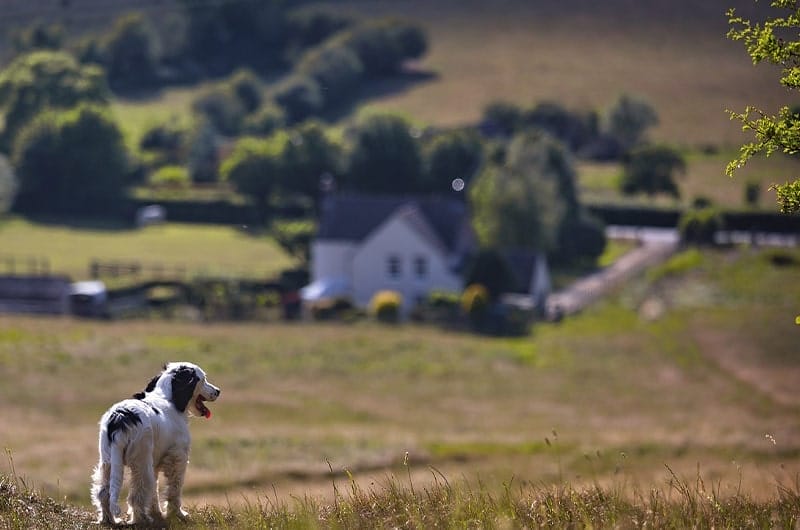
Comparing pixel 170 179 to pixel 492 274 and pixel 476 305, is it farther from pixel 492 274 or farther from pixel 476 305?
pixel 476 305

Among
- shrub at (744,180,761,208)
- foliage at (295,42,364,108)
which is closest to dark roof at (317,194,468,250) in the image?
Result: shrub at (744,180,761,208)

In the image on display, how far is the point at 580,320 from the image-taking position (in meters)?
62.3

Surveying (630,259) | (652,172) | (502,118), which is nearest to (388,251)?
(630,259)

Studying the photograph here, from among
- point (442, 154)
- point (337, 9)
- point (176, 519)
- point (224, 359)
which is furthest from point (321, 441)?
point (337, 9)

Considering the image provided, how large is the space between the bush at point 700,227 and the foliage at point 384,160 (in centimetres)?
→ 2032

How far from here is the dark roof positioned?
71.9 meters

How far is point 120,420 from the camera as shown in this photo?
11242 mm

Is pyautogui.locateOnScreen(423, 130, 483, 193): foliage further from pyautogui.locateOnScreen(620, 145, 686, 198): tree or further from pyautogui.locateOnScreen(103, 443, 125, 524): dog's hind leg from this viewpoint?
pyautogui.locateOnScreen(103, 443, 125, 524): dog's hind leg

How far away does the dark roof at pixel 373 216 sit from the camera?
7194 cm

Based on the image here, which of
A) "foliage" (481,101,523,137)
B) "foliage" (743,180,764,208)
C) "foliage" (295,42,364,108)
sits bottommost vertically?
"foliage" (743,180,764,208)

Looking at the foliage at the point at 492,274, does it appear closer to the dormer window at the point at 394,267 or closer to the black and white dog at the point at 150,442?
the dormer window at the point at 394,267

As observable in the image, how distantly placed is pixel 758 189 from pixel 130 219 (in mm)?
48763

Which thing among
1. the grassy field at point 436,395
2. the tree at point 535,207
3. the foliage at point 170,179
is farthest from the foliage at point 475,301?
the foliage at point 170,179

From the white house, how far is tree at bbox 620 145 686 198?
2970 centimetres
